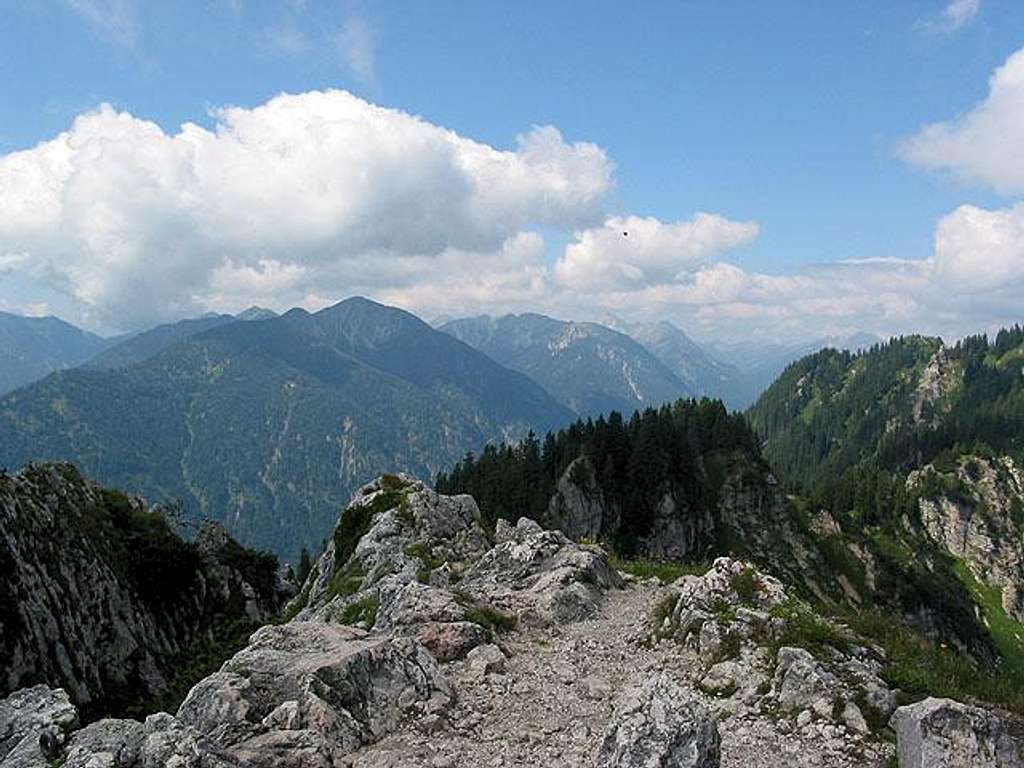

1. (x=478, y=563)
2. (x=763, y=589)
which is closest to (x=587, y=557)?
(x=478, y=563)

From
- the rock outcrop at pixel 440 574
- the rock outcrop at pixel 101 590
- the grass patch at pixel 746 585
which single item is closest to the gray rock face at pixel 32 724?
the rock outcrop at pixel 440 574

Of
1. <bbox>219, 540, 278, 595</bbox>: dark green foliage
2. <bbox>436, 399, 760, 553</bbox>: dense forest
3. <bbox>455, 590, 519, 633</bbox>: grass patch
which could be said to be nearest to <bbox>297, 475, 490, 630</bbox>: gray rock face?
<bbox>455, 590, 519, 633</bbox>: grass patch

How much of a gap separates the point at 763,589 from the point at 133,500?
6825cm

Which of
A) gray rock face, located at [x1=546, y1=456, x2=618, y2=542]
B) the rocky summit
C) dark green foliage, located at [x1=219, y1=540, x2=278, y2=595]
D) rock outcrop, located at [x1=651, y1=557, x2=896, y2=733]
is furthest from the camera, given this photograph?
gray rock face, located at [x1=546, y1=456, x2=618, y2=542]

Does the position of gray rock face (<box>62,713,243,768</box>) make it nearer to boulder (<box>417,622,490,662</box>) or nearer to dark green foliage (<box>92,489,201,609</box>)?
boulder (<box>417,622,490,662</box>)

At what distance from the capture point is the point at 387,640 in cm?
1842

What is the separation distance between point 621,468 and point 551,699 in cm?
9471

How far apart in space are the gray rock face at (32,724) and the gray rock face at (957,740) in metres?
17.1

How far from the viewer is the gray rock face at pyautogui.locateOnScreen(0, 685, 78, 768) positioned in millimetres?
14320

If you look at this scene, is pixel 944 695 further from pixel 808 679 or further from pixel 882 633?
pixel 882 633

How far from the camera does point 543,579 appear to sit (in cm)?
2753

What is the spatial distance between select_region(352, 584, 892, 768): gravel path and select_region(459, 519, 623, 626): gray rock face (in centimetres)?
262

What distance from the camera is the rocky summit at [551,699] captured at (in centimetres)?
1264

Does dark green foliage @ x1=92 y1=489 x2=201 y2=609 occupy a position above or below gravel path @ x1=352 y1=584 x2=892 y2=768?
below
